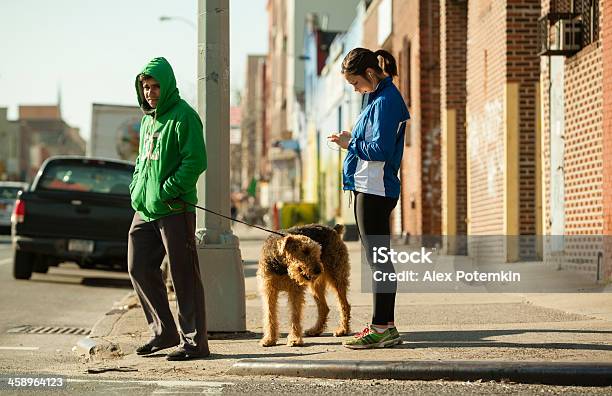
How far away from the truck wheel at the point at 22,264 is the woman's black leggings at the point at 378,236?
34.5ft

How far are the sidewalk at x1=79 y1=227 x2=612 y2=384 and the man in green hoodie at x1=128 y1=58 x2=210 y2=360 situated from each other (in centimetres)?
26

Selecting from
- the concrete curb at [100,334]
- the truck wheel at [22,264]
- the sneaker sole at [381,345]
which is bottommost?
the concrete curb at [100,334]

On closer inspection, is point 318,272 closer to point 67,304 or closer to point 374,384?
point 374,384

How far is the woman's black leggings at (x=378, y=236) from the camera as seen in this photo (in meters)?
8.31

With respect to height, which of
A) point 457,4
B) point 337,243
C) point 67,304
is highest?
point 457,4

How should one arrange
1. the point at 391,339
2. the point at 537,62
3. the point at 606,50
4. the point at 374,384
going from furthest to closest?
1. the point at 537,62
2. the point at 606,50
3. the point at 391,339
4. the point at 374,384

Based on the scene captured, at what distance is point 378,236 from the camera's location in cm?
833

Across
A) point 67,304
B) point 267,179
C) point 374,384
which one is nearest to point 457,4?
point 67,304

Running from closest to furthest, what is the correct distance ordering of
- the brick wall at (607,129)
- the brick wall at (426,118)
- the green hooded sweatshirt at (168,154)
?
the green hooded sweatshirt at (168,154), the brick wall at (607,129), the brick wall at (426,118)

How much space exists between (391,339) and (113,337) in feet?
9.05

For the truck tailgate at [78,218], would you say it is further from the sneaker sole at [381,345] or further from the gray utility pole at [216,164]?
the sneaker sole at [381,345]

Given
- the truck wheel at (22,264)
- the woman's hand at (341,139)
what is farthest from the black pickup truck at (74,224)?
the woman's hand at (341,139)

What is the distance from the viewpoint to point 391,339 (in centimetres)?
840

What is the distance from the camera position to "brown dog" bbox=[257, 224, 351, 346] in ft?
28.3
